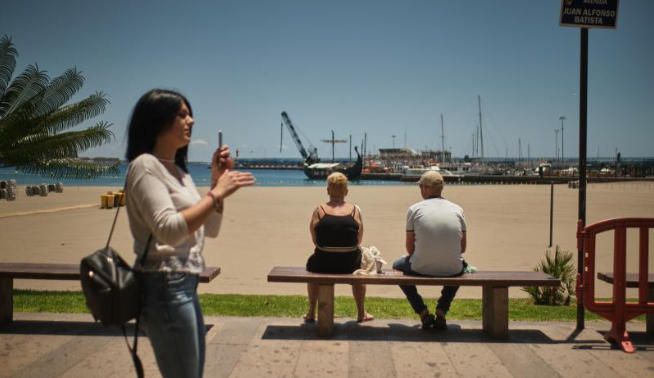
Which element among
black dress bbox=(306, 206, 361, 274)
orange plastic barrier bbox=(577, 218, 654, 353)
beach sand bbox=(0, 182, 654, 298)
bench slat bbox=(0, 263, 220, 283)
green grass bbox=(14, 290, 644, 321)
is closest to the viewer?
orange plastic barrier bbox=(577, 218, 654, 353)

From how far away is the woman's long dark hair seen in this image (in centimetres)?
Result: 222

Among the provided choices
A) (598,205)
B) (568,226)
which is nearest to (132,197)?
(568,226)

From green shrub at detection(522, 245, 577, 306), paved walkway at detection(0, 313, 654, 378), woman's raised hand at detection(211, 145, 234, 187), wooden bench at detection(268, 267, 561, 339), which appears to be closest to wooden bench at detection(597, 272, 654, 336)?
paved walkway at detection(0, 313, 654, 378)

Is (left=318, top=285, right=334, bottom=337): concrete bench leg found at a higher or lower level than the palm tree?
lower

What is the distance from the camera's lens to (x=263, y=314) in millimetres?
5773

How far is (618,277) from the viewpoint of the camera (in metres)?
4.72

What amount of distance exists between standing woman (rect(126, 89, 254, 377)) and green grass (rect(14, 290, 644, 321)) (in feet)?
12.0

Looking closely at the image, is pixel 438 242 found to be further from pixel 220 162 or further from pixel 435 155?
pixel 435 155

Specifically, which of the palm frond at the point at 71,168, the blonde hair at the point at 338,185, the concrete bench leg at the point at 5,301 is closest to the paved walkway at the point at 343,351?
the concrete bench leg at the point at 5,301

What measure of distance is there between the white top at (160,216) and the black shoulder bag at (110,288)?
0.06 meters

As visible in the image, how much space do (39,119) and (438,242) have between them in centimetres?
671

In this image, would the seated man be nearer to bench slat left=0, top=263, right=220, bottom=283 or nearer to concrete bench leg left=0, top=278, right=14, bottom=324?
bench slat left=0, top=263, right=220, bottom=283

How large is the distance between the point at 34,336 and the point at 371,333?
2984mm

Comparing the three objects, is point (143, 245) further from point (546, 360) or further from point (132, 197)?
point (546, 360)
